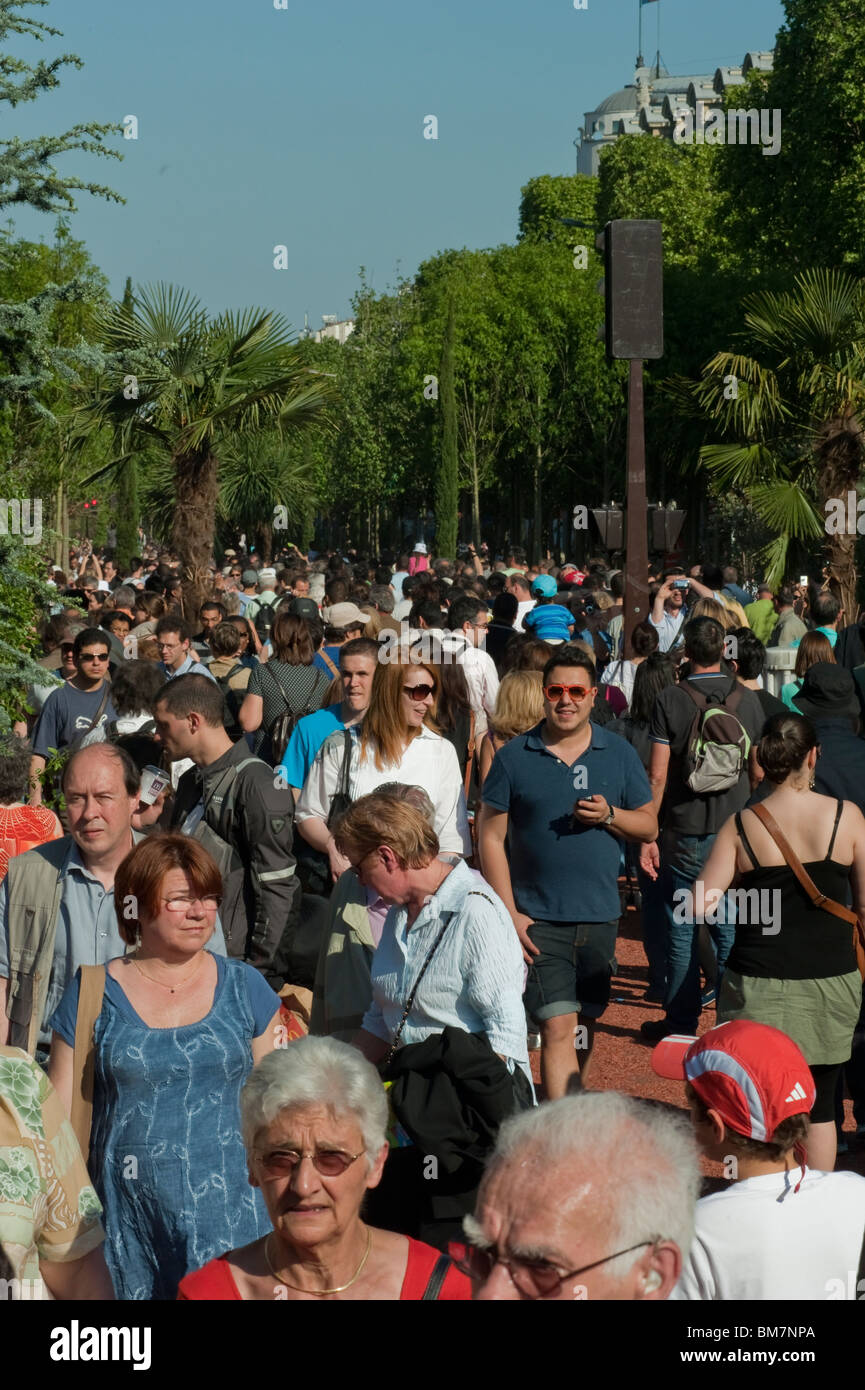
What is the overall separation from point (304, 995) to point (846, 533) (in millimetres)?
13308

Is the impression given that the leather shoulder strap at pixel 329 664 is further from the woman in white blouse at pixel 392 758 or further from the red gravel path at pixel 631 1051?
the woman in white blouse at pixel 392 758

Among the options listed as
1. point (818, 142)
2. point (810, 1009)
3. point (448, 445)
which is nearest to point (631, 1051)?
point (810, 1009)

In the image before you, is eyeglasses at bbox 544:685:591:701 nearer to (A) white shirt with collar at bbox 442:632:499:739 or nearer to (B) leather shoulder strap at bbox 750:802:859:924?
(B) leather shoulder strap at bbox 750:802:859:924

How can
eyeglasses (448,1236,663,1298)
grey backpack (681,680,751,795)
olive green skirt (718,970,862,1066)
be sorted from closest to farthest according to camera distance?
eyeglasses (448,1236,663,1298) < olive green skirt (718,970,862,1066) < grey backpack (681,680,751,795)

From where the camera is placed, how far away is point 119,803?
4.85 metres

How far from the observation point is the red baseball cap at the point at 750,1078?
339cm

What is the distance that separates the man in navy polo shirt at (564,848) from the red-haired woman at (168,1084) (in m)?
2.10

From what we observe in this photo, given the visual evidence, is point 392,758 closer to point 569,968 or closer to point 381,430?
point 569,968

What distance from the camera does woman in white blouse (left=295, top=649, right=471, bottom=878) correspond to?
632 cm

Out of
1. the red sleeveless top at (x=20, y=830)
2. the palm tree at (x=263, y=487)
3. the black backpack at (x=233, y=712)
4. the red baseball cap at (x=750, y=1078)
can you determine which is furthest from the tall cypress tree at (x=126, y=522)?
the red baseball cap at (x=750, y=1078)

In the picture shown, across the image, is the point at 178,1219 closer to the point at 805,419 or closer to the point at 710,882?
the point at 710,882

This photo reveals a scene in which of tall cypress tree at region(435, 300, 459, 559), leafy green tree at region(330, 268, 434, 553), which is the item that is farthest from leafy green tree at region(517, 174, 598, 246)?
tall cypress tree at region(435, 300, 459, 559)

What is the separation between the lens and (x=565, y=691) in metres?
6.13

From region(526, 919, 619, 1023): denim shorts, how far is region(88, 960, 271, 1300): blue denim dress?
2.23 meters
